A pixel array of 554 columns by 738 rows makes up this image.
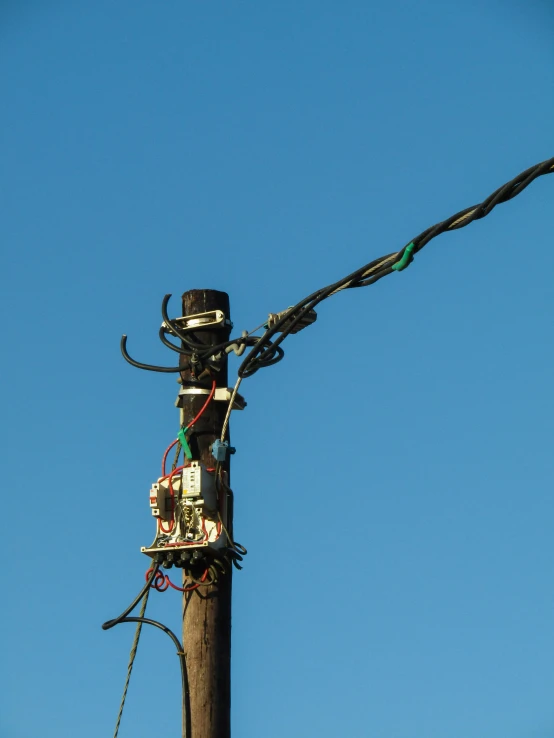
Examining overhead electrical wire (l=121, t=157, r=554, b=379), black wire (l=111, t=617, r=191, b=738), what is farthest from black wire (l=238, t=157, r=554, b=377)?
black wire (l=111, t=617, r=191, b=738)

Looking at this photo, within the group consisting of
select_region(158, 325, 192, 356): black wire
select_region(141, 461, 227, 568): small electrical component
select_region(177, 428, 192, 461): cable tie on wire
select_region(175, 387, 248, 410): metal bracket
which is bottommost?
select_region(141, 461, 227, 568): small electrical component

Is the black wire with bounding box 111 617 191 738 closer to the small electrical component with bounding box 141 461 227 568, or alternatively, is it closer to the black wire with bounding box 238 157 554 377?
the small electrical component with bounding box 141 461 227 568

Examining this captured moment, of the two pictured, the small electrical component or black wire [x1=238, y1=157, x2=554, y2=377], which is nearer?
black wire [x1=238, y1=157, x2=554, y2=377]

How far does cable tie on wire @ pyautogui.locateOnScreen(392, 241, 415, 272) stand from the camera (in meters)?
7.05

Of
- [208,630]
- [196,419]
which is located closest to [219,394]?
[196,419]

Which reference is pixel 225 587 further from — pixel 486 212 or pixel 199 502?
pixel 486 212

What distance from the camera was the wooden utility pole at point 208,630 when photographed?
7609 mm

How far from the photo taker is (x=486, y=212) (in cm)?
650

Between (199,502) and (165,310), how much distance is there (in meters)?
1.37

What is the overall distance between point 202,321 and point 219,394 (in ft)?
1.65

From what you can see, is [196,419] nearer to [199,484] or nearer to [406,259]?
[199,484]

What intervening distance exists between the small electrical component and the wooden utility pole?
0.16 metres

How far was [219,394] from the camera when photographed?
8.34 m

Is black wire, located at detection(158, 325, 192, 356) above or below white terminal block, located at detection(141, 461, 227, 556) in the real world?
above
